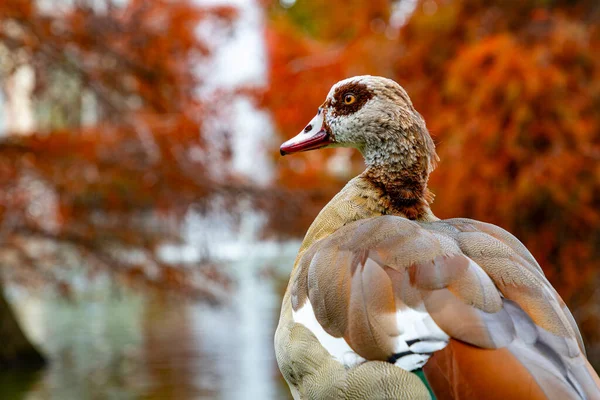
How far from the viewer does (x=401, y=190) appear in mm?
2887

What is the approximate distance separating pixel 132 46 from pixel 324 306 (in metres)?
5.13

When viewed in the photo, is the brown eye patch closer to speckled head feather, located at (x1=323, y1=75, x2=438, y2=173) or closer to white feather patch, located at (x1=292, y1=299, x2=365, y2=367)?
speckled head feather, located at (x1=323, y1=75, x2=438, y2=173)

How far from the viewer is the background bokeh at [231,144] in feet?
20.3

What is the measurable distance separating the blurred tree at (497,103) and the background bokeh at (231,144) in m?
0.01

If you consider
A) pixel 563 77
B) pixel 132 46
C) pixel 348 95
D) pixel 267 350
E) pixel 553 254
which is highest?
pixel 132 46

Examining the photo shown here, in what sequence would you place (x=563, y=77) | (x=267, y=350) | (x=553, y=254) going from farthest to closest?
→ (x=267, y=350) → (x=553, y=254) → (x=563, y=77)

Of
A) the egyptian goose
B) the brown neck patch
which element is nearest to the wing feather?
the egyptian goose

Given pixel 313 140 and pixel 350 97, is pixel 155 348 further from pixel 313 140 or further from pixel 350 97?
pixel 350 97

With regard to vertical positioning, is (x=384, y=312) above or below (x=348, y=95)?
below

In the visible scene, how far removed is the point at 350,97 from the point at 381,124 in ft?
0.47

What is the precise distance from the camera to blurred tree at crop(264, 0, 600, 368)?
6098mm

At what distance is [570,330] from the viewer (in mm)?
2438

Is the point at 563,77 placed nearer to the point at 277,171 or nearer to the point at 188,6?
the point at 277,171

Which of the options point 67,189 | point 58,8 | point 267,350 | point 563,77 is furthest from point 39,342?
point 563,77
